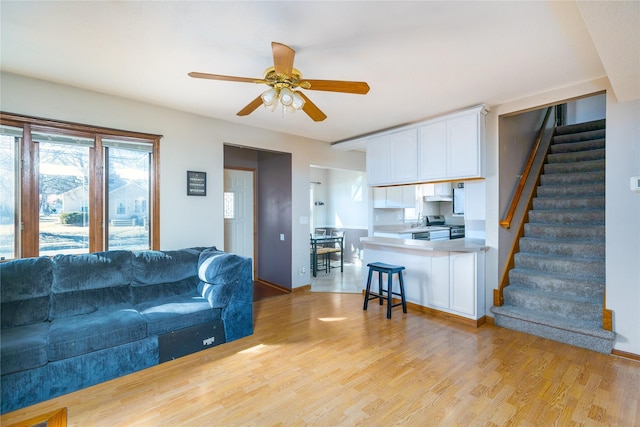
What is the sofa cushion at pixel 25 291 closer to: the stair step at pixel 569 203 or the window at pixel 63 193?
the window at pixel 63 193

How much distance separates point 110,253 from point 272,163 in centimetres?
292

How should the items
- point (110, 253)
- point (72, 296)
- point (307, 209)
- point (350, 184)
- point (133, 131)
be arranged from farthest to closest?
1. point (350, 184)
2. point (307, 209)
3. point (133, 131)
4. point (110, 253)
5. point (72, 296)

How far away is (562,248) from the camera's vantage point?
369cm

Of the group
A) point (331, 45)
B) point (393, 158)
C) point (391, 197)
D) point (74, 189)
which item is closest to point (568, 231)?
point (393, 158)

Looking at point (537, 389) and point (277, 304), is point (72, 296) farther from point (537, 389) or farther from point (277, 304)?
point (537, 389)

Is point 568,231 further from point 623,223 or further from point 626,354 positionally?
point 626,354

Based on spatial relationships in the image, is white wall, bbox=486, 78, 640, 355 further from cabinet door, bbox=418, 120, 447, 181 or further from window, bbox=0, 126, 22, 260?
window, bbox=0, 126, 22, 260

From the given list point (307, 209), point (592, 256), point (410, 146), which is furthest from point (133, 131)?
point (592, 256)

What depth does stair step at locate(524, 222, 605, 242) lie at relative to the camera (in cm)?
364

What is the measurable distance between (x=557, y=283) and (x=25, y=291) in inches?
206

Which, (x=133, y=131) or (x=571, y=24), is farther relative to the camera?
(x=133, y=131)

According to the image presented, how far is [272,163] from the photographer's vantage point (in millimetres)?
5324

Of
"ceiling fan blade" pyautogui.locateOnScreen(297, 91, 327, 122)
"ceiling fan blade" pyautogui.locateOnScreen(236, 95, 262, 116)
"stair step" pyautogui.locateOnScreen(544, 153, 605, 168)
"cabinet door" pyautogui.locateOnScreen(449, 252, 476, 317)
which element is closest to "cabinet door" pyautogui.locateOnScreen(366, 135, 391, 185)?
"cabinet door" pyautogui.locateOnScreen(449, 252, 476, 317)

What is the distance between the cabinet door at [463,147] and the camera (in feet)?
11.5
